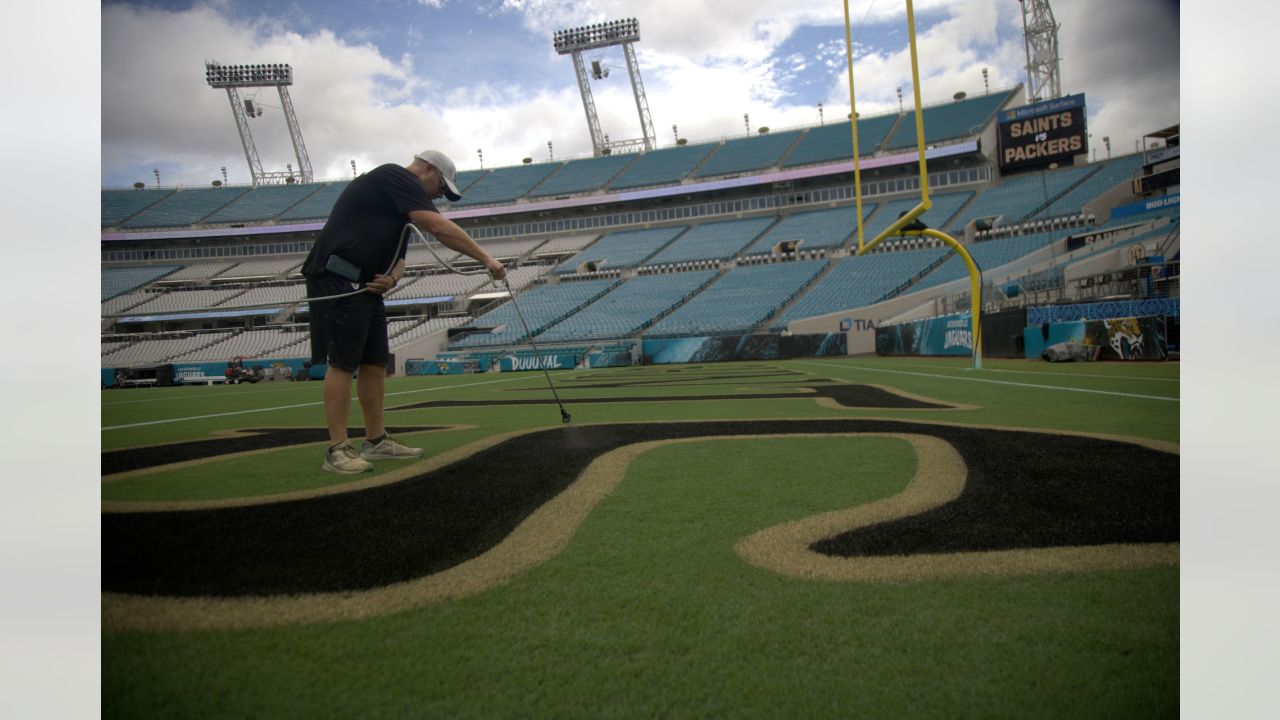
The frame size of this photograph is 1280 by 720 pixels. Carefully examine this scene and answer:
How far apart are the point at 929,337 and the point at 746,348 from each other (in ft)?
22.7

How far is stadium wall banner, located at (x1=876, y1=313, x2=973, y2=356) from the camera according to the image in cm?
1353

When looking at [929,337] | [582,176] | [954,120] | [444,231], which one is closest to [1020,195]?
[954,120]

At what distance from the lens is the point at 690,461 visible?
203 centimetres

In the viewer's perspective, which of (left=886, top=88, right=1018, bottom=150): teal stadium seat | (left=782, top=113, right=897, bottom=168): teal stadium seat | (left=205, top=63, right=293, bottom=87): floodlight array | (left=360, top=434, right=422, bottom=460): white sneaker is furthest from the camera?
(left=782, top=113, right=897, bottom=168): teal stadium seat

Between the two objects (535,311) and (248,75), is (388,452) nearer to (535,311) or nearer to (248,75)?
(248,75)

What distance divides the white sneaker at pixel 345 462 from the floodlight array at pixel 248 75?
1.15 m

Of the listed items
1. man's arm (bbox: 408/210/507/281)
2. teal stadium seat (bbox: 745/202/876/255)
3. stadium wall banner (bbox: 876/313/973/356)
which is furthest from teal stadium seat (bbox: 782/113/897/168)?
man's arm (bbox: 408/210/507/281)

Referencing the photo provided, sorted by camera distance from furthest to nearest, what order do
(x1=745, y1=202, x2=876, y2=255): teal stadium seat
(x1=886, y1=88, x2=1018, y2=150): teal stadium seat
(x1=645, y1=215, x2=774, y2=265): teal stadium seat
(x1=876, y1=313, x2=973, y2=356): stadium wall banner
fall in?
(x1=645, y1=215, x2=774, y2=265): teal stadium seat < (x1=886, y1=88, x2=1018, y2=150): teal stadium seat < (x1=745, y1=202, x2=876, y2=255): teal stadium seat < (x1=876, y1=313, x2=973, y2=356): stadium wall banner

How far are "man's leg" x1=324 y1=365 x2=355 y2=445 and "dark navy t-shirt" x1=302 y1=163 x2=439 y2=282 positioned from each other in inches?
14.4

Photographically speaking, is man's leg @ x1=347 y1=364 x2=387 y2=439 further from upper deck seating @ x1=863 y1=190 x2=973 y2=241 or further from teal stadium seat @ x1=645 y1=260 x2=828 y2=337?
upper deck seating @ x1=863 y1=190 x2=973 y2=241

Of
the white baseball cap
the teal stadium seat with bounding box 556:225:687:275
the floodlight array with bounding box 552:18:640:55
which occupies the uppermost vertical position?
the teal stadium seat with bounding box 556:225:687:275
